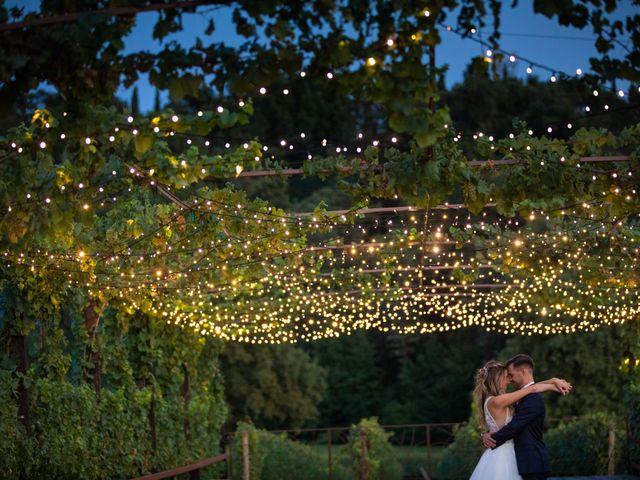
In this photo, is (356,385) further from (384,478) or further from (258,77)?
(258,77)

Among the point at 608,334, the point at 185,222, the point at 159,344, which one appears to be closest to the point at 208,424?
the point at 159,344

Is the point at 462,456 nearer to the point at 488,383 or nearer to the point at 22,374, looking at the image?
the point at 22,374

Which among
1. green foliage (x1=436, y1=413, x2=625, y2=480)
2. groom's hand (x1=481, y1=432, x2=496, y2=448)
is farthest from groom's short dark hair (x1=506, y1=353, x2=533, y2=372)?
green foliage (x1=436, y1=413, x2=625, y2=480)

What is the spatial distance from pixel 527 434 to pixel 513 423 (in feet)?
0.48

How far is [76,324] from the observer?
1243 cm

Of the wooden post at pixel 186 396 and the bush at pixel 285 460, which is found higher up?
the wooden post at pixel 186 396

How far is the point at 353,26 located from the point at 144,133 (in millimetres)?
1522

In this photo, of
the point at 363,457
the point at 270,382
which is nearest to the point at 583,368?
the point at 363,457

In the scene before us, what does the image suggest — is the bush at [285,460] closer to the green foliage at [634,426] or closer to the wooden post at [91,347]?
the green foliage at [634,426]

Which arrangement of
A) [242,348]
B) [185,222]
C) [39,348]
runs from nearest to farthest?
[185,222]
[39,348]
[242,348]

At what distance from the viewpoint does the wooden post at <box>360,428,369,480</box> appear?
18.2 meters

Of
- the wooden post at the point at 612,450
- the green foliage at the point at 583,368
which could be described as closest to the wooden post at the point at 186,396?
the wooden post at the point at 612,450

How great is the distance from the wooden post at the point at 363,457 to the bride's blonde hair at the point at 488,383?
11.1m

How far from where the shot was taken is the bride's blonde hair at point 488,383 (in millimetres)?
Answer: 7109
